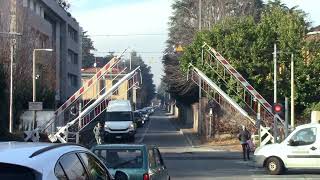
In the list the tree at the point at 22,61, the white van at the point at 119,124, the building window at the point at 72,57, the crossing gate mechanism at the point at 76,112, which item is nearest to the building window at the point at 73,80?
the building window at the point at 72,57

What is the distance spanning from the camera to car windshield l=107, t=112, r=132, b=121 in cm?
4781

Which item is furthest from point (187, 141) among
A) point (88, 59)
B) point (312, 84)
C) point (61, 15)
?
point (88, 59)

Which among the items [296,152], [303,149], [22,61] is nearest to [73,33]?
[22,61]

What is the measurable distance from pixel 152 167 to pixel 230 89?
34206mm

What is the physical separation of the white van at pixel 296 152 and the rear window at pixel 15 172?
18215mm

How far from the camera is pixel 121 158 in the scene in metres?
11.9

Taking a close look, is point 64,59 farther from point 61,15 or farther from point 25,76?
point 25,76

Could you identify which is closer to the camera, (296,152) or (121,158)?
(121,158)

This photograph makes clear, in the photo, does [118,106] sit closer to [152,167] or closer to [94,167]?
[152,167]

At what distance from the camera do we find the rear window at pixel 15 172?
4789 millimetres

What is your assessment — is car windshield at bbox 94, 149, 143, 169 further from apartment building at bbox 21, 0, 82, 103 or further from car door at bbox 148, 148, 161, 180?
apartment building at bbox 21, 0, 82, 103

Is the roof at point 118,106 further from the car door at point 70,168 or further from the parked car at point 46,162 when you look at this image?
the car door at point 70,168

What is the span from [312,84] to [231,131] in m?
6.60

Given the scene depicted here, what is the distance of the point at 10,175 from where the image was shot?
4785mm
